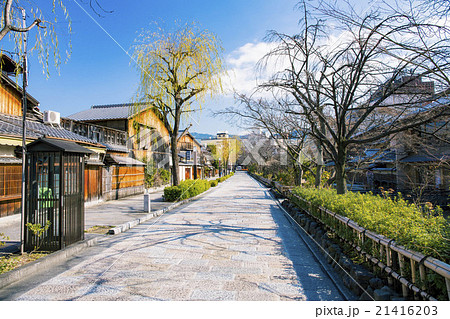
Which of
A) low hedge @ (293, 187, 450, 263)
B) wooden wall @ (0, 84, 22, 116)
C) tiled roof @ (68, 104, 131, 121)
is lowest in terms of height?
low hedge @ (293, 187, 450, 263)

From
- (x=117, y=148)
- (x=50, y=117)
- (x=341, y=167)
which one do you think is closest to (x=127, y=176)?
(x=117, y=148)

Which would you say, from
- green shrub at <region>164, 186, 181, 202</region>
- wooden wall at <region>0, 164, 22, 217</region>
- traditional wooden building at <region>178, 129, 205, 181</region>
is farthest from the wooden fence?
traditional wooden building at <region>178, 129, 205, 181</region>

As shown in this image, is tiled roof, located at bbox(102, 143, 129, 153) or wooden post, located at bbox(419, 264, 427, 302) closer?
wooden post, located at bbox(419, 264, 427, 302)

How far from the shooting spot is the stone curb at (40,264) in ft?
12.9

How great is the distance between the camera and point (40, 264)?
4535mm

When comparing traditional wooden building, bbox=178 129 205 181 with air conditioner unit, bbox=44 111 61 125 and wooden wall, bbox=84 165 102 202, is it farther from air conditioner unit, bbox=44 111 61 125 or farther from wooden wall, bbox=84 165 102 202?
air conditioner unit, bbox=44 111 61 125

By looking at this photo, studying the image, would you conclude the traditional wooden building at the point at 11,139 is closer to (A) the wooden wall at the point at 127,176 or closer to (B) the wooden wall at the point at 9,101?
(B) the wooden wall at the point at 9,101

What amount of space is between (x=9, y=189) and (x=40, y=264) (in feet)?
18.8

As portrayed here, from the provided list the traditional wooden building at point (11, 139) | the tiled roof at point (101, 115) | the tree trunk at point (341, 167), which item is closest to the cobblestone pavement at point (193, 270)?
the tree trunk at point (341, 167)

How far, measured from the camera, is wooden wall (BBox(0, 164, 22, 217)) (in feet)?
27.4

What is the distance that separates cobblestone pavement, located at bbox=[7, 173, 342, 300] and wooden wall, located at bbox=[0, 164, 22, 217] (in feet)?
14.5

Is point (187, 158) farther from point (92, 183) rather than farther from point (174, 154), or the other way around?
point (92, 183)

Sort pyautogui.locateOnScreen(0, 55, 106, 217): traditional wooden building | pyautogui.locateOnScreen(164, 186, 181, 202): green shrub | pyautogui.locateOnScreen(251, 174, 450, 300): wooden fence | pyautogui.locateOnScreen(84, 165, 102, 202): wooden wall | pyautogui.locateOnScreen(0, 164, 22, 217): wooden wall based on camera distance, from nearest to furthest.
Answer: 1. pyautogui.locateOnScreen(251, 174, 450, 300): wooden fence
2. pyautogui.locateOnScreen(0, 55, 106, 217): traditional wooden building
3. pyautogui.locateOnScreen(0, 164, 22, 217): wooden wall
4. pyautogui.locateOnScreen(84, 165, 102, 202): wooden wall
5. pyautogui.locateOnScreen(164, 186, 181, 202): green shrub

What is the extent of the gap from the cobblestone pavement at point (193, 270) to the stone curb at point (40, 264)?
0.70ft
